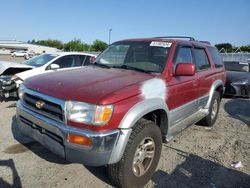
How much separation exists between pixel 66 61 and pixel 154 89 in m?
5.38

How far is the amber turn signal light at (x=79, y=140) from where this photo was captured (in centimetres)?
278

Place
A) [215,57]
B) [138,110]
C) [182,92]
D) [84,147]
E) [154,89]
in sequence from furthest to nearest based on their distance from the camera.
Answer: [215,57]
[182,92]
[154,89]
[138,110]
[84,147]

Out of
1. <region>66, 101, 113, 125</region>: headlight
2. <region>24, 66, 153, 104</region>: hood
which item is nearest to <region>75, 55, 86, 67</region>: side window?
<region>24, 66, 153, 104</region>: hood

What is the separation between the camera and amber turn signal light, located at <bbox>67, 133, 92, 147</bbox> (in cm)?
278

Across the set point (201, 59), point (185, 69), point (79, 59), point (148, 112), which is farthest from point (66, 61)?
point (148, 112)

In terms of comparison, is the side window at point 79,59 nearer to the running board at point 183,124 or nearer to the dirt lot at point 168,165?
the dirt lot at point 168,165

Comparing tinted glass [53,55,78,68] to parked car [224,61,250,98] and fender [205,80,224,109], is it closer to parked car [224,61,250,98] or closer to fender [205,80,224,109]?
fender [205,80,224,109]

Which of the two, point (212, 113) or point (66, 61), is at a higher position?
point (66, 61)

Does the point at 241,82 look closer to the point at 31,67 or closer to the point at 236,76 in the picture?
the point at 236,76

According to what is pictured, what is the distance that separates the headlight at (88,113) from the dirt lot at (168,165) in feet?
3.40

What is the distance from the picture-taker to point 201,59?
534 centimetres

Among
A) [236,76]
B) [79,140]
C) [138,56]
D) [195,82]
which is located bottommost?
[236,76]

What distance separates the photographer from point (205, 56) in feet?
18.3

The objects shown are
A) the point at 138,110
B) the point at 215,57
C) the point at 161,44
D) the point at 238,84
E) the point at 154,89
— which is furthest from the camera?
the point at 238,84
